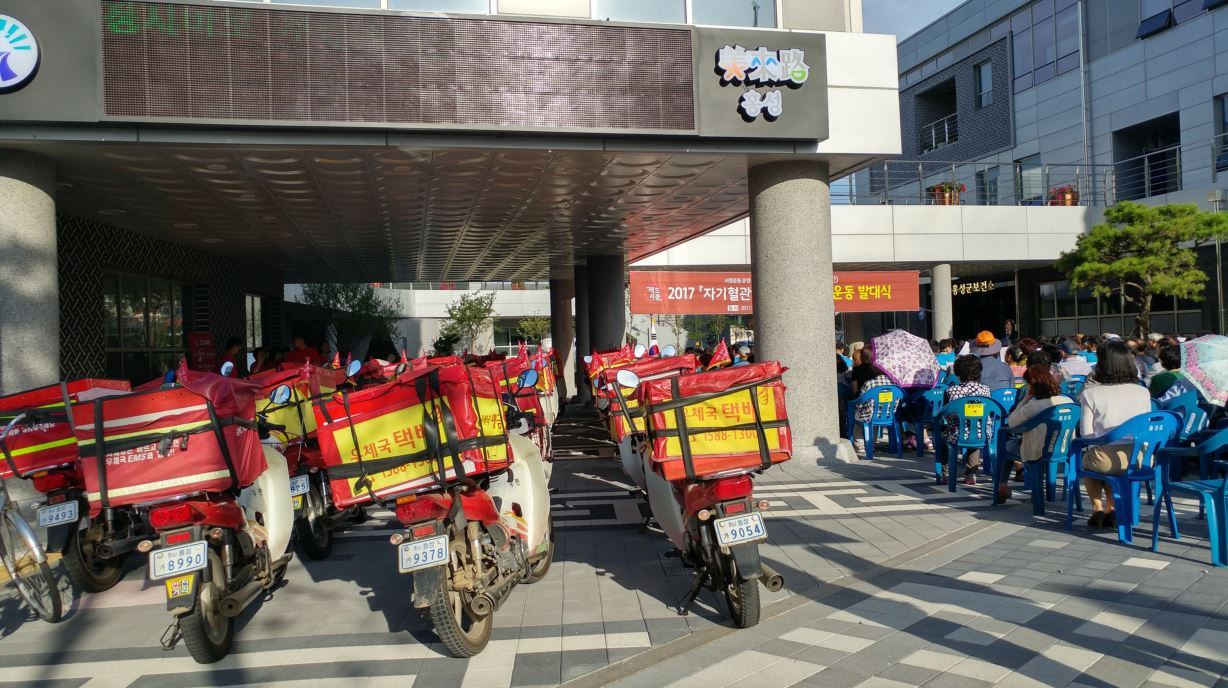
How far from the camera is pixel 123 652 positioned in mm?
4906

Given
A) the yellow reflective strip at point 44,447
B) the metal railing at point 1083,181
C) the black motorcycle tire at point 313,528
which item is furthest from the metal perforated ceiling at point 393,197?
the metal railing at point 1083,181

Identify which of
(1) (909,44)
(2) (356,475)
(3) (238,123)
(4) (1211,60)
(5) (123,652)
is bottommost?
(5) (123,652)

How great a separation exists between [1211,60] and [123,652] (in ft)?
91.6

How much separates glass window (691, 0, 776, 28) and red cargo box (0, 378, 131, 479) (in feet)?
24.6

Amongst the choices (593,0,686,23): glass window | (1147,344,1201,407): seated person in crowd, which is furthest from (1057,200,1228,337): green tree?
(593,0,686,23): glass window

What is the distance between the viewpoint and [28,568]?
17.1ft

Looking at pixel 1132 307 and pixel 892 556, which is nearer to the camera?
pixel 892 556

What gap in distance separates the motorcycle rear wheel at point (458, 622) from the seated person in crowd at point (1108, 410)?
459 centimetres

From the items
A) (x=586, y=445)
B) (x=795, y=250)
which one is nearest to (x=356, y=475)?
(x=795, y=250)

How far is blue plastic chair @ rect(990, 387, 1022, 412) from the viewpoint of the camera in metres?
9.34

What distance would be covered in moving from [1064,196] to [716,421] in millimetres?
22072

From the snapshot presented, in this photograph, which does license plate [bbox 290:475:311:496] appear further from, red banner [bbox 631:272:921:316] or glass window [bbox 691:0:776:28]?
red banner [bbox 631:272:921:316]

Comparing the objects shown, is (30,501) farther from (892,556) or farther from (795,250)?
(795,250)

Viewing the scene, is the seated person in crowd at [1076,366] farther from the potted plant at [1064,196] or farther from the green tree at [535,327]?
the green tree at [535,327]
